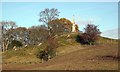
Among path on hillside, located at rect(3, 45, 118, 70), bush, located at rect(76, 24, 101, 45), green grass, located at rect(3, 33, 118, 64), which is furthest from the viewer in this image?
bush, located at rect(76, 24, 101, 45)

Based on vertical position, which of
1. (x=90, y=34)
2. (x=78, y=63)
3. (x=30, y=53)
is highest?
(x=90, y=34)

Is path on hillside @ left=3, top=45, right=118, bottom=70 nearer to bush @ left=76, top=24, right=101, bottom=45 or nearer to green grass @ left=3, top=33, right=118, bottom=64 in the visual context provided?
bush @ left=76, top=24, right=101, bottom=45

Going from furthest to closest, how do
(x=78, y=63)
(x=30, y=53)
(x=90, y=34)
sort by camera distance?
(x=90, y=34)
(x=30, y=53)
(x=78, y=63)

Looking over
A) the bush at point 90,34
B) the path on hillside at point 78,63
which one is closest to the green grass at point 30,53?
the bush at point 90,34

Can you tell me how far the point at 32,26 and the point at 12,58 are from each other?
49.8 meters

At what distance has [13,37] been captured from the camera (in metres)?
119

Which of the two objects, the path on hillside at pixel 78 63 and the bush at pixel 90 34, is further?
the bush at pixel 90 34

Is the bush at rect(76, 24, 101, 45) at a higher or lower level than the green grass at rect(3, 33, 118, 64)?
higher

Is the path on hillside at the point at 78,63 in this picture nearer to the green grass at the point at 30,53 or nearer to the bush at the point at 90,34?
the bush at the point at 90,34

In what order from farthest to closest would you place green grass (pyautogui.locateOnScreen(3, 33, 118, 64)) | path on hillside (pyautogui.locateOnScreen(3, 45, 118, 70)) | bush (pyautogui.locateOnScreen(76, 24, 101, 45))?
bush (pyautogui.locateOnScreen(76, 24, 101, 45)) < green grass (pyautogui.locateOnScreen(3, 33, 118, 64)) < path on hillside (pyautogui.locateOnScreen(3, 45, 118, 70))

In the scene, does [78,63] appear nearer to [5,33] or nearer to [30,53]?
[30,53]

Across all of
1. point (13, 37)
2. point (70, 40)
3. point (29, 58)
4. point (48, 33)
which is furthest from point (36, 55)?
point (13, 37)

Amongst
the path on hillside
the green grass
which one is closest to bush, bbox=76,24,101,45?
the green grass

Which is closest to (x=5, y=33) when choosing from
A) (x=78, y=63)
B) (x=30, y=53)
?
(x=30, y=53)
